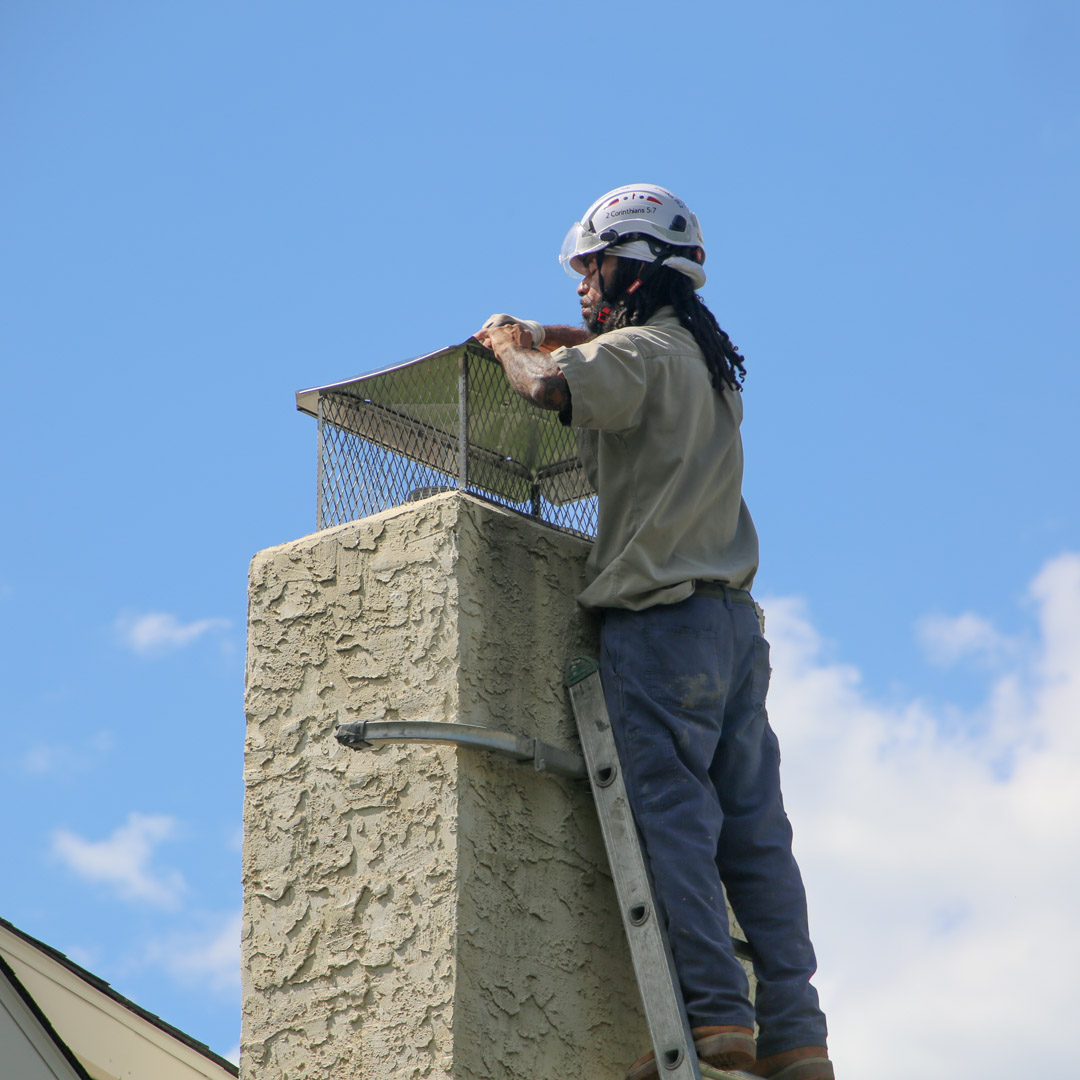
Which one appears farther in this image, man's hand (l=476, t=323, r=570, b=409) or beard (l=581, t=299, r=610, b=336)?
beard (l=581, t=299, r=610, b=336)

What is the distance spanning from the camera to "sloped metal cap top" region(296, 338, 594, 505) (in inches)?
168

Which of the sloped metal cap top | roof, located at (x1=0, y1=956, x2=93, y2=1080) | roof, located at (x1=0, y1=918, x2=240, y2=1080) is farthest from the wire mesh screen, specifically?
roof, located at (x1=0, y1=918, x2=240, y2=1080)

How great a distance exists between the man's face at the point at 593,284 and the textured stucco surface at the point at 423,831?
607 millimetres

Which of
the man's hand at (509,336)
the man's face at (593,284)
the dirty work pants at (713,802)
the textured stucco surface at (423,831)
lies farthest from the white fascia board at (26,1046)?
the man's face at (593,284)

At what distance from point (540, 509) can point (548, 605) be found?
20.5 inches

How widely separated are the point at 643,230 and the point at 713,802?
1.45 meters

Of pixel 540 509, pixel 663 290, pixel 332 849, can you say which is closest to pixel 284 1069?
pixel 332 849

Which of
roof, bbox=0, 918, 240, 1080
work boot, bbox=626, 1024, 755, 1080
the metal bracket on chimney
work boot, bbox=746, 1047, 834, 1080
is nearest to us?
work boot, bbox=626, 1024, 755, 1080

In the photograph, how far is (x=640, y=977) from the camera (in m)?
3.74

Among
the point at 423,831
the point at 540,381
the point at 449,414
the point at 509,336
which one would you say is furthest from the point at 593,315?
the point at 423,831

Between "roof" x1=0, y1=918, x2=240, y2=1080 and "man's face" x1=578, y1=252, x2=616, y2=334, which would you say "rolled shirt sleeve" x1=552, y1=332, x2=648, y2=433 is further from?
"roof" x1=0, y1=918, x2=240, y2=1080

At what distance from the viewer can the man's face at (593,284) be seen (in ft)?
14.2

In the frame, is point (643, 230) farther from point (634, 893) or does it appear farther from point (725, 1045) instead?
point (725, 1045)

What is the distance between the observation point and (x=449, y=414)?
14.2ft
